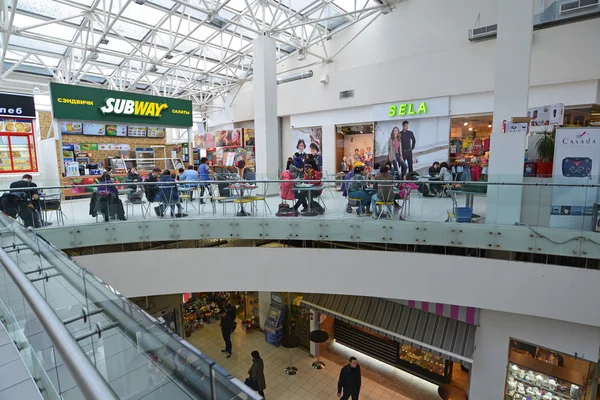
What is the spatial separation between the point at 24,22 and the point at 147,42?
4492 mm

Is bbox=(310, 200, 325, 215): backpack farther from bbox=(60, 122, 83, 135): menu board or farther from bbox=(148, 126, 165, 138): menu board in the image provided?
bbox=(60, 122, 83, 135): menu board

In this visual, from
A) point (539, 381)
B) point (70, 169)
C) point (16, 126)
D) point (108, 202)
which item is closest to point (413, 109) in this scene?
point (539, 381)

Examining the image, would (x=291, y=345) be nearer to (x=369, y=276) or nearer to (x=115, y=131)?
(x=369, y=276)

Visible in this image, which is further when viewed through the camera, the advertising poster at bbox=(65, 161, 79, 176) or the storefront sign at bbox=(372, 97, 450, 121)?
the storefront sign at bbox=(372, 97, 450, 121)

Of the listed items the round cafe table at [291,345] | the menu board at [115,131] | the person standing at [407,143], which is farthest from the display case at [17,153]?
the person standing at [407,143]

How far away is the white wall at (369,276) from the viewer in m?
6.30

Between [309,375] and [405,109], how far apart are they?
33.3 ft

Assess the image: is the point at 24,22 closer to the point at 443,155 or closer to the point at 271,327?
the point at 271,327

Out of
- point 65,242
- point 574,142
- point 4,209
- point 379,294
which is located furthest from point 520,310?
point 4,209

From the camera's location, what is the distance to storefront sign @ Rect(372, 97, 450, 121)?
1236 cm

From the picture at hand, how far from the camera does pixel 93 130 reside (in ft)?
48.5

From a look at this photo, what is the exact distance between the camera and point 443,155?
1275 centimetres

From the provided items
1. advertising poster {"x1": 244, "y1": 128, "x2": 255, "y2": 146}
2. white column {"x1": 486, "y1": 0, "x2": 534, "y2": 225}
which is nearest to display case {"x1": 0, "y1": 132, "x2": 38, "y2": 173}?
advertising poster {"x1": 244, "y1": 128, "x2": 255, "y2": 146}

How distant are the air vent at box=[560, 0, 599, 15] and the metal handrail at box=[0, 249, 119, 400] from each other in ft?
40.7
